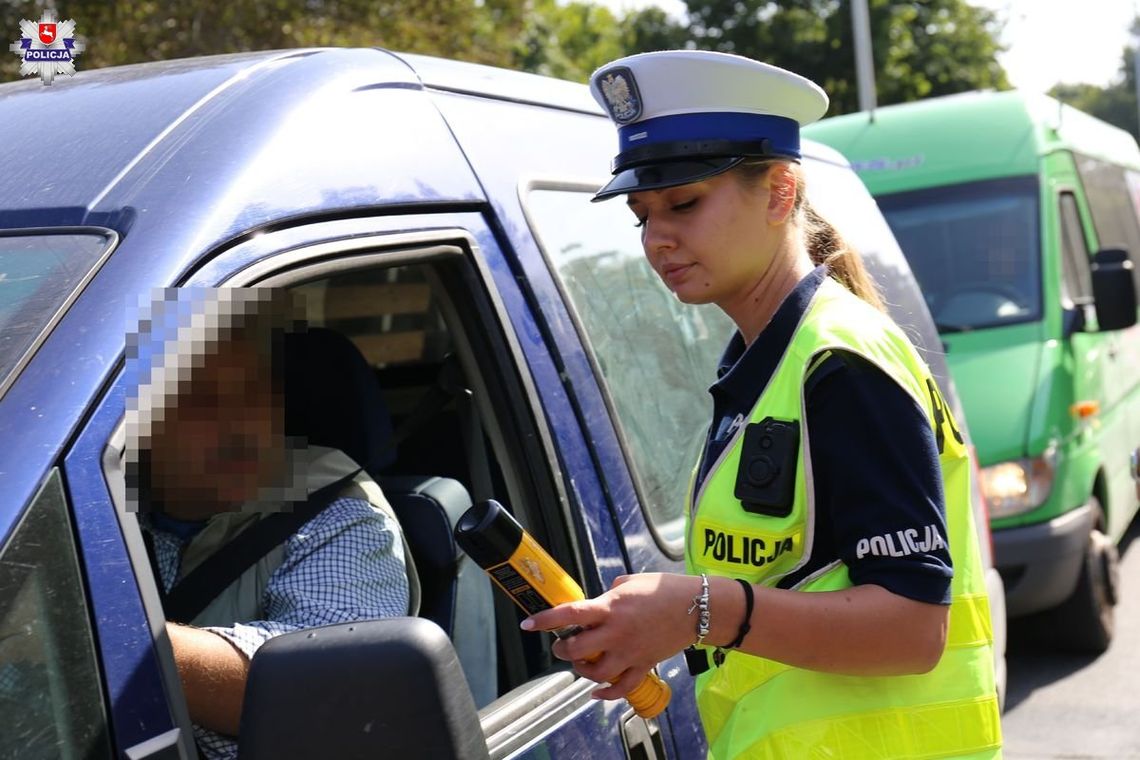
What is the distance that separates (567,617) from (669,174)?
0.64m

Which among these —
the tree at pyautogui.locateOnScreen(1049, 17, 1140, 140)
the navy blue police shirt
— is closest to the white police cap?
the navy blue police shirt

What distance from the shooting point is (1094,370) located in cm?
660

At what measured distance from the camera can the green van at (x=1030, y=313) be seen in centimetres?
574

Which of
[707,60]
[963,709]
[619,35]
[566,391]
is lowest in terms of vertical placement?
[619,35]

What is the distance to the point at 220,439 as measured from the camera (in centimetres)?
182

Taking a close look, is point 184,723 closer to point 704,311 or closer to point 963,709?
point 963,709

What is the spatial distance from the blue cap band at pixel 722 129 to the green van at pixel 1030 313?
164 inches

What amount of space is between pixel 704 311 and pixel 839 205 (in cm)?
75

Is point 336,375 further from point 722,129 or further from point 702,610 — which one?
point 702,610

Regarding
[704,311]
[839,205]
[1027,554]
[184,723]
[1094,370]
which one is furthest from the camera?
[1094,370]

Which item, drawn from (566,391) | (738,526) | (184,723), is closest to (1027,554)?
(566,391)

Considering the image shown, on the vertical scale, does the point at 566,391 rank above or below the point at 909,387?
below

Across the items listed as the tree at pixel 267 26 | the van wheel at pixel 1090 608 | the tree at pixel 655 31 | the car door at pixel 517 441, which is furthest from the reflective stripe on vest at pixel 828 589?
the tree at pixel 655 31

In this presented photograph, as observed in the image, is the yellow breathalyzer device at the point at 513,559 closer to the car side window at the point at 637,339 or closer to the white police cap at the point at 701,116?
the white police cap at the point at 701,116
